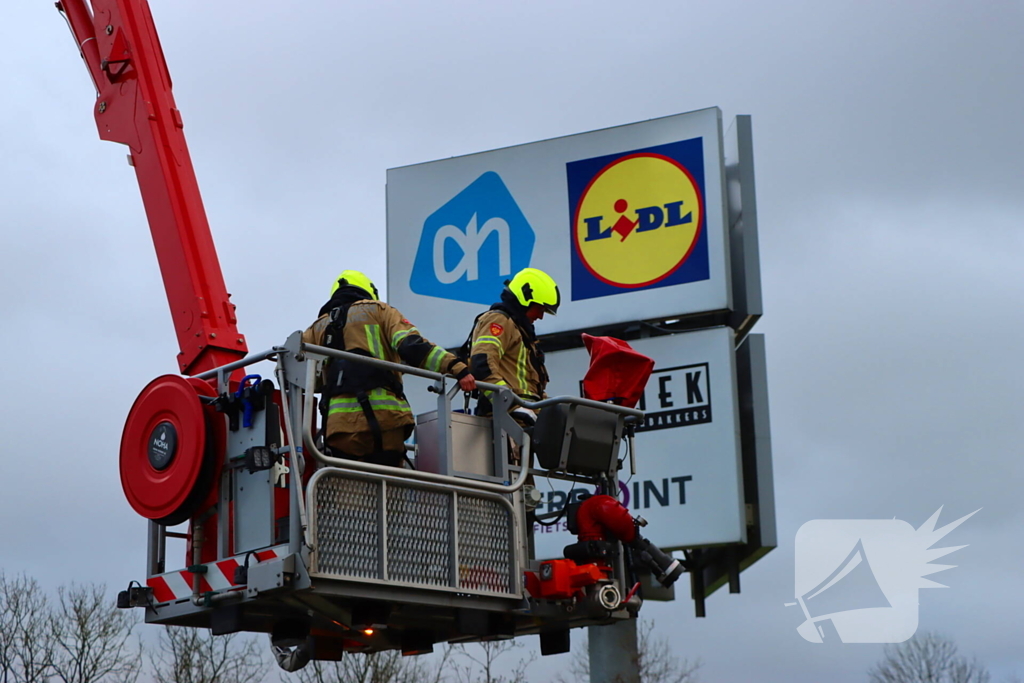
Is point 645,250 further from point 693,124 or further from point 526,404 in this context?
point 526,404

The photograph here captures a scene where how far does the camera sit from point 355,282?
30.5ft

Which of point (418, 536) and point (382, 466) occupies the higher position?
point (382, 466)

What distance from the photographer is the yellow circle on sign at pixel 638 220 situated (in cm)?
2198

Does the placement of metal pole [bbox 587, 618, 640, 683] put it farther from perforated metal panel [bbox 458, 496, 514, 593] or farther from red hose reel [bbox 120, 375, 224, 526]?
red hose reel [bbox 120, 375, 224, 526]

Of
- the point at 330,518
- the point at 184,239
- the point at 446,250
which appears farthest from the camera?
the point at 446,250

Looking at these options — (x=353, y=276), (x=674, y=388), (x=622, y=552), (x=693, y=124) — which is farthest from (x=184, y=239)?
(x=693, y=124)

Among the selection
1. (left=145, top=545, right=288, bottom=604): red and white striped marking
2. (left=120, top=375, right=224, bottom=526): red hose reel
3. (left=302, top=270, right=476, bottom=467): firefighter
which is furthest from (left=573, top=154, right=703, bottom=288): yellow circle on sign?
(left=145, top=545, right=288, bottom=604): red and white striped marking

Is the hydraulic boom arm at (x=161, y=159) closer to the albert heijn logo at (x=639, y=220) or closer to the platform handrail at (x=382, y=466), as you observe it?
the platform handrail at (x=382, y=466)

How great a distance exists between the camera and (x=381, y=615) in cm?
827

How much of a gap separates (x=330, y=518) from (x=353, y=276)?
2.05m

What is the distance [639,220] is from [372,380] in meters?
14.3

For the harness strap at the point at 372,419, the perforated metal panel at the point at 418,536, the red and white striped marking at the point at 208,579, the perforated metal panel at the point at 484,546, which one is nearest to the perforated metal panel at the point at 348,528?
the perforated metal panel at the point at 418,536

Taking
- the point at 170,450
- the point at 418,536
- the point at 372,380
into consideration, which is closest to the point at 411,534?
the point at 418,536

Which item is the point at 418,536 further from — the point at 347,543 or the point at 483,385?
the point at 483,385
